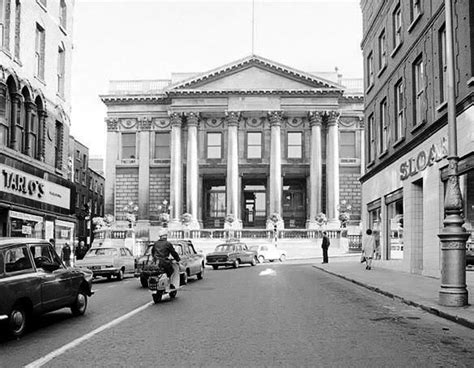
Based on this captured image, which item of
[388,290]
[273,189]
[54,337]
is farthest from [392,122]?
[273,189]

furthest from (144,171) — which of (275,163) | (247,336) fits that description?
(247,336)

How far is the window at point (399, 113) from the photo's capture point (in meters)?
25.6

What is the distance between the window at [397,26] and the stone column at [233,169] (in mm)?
34811

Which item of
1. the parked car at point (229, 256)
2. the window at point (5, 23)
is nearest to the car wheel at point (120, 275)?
the window at point (5, 23)

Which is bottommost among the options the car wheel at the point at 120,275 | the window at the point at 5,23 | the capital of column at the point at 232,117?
the car wheel at the point at 120,275

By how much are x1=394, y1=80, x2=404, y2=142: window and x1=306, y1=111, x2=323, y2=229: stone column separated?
34.5 m

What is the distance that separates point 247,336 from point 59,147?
22861 millimetres

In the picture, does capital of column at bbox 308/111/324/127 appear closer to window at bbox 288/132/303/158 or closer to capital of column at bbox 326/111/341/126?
capital of column at bbox 326/111/341/126

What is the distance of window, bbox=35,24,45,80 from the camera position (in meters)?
27.1

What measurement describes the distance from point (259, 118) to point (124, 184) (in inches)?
631

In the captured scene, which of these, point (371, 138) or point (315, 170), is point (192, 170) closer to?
point (315, 170)

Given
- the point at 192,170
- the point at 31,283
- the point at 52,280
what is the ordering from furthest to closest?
the point at 192,170, the point at 52,280, the point at 31,283

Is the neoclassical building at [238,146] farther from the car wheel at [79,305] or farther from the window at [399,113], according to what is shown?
the car wheel at [79,305]

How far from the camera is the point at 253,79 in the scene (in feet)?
207
